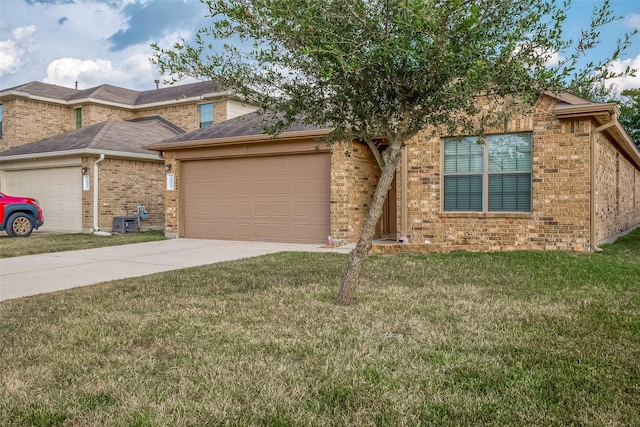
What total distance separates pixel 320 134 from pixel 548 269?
584 centimetres

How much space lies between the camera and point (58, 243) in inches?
497

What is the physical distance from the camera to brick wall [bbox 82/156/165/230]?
16.0m

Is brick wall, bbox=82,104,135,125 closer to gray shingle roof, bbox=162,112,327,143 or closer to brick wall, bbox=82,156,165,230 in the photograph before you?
brick wall, bbox=82,156,165,230

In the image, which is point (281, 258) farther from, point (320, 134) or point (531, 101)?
point (531, 101)

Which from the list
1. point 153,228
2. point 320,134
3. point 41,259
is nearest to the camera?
point 41,259

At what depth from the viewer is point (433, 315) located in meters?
4.83

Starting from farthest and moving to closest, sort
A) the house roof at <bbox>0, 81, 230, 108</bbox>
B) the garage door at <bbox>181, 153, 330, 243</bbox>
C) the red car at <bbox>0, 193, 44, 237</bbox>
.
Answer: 1. the house roof at <bbox>0, 81, 230, 108</bbox>
2. the red car at <bbox>0, 193, 44, 237</bbox>
3. the garage door at <bbox>181, 153, 330, 243</bbox>

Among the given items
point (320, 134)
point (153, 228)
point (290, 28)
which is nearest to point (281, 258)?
point (320, 134)

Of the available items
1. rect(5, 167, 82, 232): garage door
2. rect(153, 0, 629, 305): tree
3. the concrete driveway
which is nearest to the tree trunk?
rect(153, 0, 629, 305): tree

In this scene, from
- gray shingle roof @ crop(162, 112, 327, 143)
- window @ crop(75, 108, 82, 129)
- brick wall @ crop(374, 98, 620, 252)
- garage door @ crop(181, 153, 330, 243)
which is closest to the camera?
brick wall @ crop(374, 98, 620, 252)

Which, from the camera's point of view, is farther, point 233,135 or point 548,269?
point 233,135

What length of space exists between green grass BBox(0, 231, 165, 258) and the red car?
0.46 m

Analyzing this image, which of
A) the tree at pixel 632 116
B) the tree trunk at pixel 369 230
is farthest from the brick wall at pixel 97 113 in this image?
the tree at pixel 632 116

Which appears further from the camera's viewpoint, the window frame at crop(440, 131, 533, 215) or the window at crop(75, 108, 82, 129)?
the window at crop(75, 108, 82, 129)
